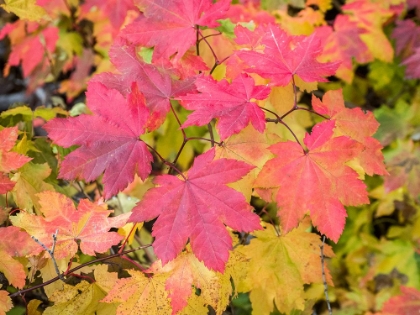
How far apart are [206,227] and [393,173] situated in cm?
139

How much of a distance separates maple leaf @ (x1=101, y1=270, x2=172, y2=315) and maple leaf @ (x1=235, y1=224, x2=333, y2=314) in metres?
0.33

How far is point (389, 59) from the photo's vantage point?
79.4 inches

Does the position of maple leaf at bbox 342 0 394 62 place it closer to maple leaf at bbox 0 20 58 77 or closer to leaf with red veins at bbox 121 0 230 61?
leaf with red veins at bbox 121 0 230 61

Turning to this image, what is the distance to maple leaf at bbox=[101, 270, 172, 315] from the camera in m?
0.93

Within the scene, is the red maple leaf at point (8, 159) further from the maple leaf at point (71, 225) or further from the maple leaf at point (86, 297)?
the maple leaf at point (86, 297)

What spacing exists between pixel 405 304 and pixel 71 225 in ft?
4.18

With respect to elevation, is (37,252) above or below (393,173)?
above

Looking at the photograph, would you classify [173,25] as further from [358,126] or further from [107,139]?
[358,126]

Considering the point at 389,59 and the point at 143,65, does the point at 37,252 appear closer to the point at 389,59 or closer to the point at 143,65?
the point at 143,65

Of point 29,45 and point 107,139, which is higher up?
point 107,139

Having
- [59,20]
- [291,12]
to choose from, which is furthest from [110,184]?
[59,20]

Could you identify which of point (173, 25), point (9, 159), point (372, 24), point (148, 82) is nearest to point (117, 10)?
point (173, 25)

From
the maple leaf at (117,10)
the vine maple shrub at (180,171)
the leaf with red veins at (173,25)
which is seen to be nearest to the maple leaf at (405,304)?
the vine maple shrub at (180,171)

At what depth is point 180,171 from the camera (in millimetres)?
904
